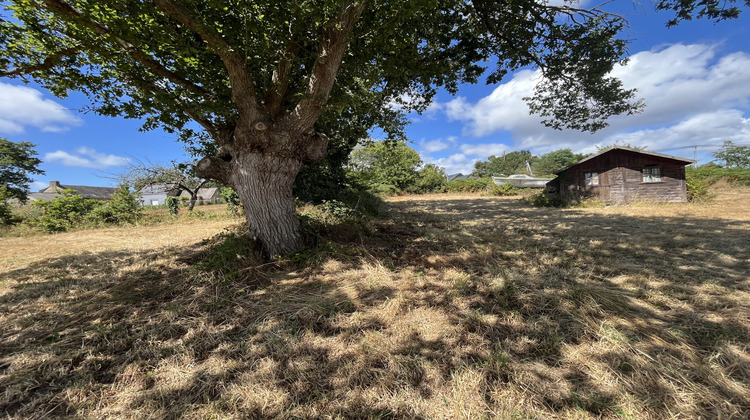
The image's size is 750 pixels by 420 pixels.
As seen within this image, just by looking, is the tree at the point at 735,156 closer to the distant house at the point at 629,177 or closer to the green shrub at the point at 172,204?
the distant house at the point at 629,177

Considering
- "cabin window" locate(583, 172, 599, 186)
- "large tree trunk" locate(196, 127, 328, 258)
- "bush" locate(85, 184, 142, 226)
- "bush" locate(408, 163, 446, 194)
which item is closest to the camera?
"large tree trunk" locate(196, 127, 328, 258)

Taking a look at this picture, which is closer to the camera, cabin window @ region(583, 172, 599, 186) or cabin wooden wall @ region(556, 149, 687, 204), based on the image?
cabin wooden wall @ region(556, 149, 687, 204)

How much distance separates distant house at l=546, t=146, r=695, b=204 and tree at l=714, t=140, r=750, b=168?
39.7 meters

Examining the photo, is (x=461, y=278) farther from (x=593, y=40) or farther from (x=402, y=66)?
(x=593, y=40)

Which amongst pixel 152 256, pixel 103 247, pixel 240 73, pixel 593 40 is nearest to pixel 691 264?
pixel 593 40

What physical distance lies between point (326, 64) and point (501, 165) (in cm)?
6651

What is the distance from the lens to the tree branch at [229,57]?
2705 mm

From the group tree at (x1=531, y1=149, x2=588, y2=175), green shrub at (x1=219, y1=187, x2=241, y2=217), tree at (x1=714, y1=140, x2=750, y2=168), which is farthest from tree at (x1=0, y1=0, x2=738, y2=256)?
tree at (x1=531, y1=149, x2=588, y2=175)

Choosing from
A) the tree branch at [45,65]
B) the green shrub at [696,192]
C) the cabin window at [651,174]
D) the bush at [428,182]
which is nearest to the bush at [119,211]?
the tree branch at [45,65]

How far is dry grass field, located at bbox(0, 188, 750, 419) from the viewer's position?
1545mm

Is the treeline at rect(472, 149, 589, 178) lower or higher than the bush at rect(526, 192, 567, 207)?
higher

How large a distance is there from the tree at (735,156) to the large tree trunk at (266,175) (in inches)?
2285

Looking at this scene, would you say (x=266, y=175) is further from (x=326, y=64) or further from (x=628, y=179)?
(x=628, y=179)

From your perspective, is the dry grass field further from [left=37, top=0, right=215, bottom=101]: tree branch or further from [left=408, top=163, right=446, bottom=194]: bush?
[left=408, top=163, right=446, bottom=194]: bush
